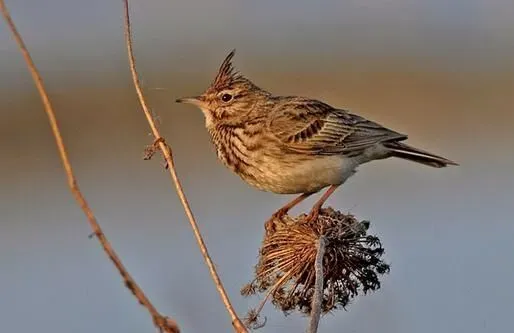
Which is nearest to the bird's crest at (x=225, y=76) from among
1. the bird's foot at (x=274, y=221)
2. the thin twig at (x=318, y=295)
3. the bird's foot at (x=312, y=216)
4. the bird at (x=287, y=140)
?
the bird at (x=287, y=140)

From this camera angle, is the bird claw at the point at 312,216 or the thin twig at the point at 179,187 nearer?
the thin twig at the point at 179,187

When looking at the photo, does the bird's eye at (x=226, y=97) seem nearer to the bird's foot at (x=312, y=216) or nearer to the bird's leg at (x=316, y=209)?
the bird's leg at (x=316, y=209)

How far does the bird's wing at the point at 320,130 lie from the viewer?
717cm

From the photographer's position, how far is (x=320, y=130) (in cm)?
731

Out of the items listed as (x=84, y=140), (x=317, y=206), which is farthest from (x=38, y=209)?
(x=317, y=206)

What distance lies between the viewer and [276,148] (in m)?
7.03

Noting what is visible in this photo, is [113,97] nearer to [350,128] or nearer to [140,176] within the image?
[140,176]

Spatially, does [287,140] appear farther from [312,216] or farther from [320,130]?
[312,216]

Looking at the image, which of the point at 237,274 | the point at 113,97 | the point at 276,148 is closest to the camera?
the point at 276,148

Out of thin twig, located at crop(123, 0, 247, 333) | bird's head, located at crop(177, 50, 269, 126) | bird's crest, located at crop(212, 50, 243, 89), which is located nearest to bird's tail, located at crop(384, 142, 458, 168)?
bird's head, located at crop(177, 50, 269, 126)

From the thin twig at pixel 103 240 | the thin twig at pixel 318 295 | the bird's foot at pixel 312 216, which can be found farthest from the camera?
the bird's foot at pixel 312 216

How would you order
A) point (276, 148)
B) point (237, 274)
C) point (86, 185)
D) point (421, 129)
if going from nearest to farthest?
point (276, 148)
point (237, 274)
point (86, 185)
point (421, 129)

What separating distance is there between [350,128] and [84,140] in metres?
7.39

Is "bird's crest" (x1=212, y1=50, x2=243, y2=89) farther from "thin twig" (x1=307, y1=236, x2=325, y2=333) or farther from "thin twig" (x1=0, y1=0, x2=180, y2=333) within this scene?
"thin twig" (x1=0, y1=0, x2=180, y2=333)
